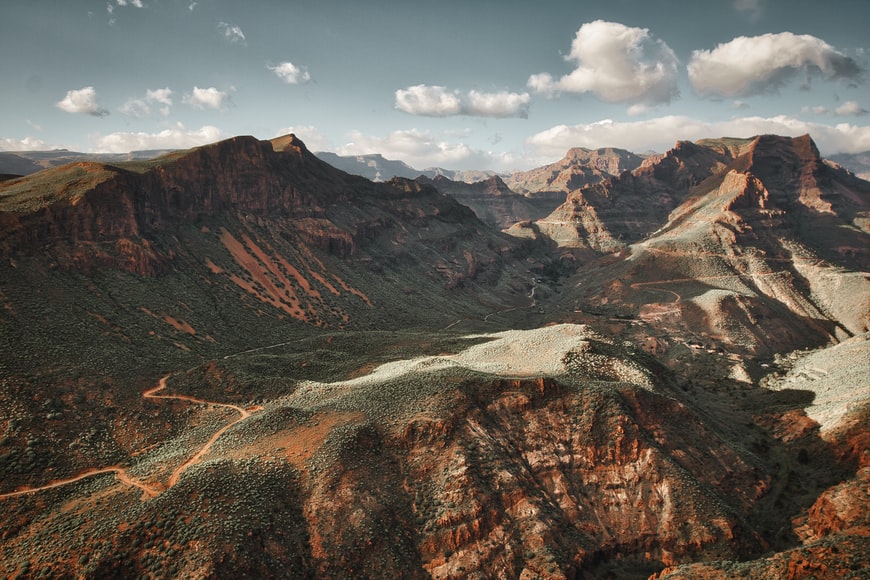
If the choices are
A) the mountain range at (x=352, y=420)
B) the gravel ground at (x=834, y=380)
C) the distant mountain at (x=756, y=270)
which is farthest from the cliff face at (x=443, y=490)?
the distant mountain at (x=756, y=270)

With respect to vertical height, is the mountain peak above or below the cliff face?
above

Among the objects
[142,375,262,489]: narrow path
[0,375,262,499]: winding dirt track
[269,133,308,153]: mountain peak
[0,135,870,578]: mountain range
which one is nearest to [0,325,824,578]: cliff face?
[0,135,870,578]: mountain range

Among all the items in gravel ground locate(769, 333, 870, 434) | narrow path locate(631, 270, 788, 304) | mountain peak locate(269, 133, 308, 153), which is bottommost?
gravel ground locate(769, 333, 870, 434)

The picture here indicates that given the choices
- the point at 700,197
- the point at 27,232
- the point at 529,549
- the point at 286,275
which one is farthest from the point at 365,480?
the point at 700,197

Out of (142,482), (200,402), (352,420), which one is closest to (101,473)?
(142,482)

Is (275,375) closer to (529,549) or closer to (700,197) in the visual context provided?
(529,549)

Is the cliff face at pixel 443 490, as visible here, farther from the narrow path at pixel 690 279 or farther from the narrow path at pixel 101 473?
the narrow path at pixel 690 279

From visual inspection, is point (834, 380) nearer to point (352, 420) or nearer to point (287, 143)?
point (352, 420)

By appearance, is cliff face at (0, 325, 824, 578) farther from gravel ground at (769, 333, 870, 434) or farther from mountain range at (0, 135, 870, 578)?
gravel ground at (769, 333, 870, 434)

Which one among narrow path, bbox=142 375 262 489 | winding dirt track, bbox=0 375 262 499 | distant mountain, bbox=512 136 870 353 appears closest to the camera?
winding dirt track, bbox=0 375 262 499

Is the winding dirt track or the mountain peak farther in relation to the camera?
the mountain peak
